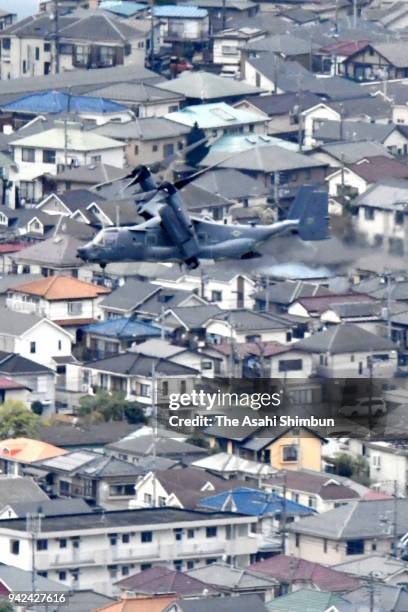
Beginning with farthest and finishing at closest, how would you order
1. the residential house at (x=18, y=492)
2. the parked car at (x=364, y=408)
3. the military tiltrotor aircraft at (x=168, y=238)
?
the residential house at (x=18, y=492) < the parked car at (x=364, y=408) < the military tiltrotor aircraft at (x=168, y=238)

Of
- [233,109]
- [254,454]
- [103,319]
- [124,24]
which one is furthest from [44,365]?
[124,24]

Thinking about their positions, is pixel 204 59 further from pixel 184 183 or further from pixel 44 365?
pixel 184 183

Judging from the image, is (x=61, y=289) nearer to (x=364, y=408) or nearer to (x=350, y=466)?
(x=350, y=466)

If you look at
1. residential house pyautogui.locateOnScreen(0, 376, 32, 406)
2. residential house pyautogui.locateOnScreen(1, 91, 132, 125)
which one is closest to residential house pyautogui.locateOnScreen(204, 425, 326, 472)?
residential house pyautogui.locateOnScreen(0, 376, 32, 406)

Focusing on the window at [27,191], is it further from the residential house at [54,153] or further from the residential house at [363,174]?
the residential house at [363,174]

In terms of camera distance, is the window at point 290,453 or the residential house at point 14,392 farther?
the residential house at point 14,392

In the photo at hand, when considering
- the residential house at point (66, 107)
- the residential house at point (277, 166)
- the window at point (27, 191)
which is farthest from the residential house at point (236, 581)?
the residential house at point (66, 107)

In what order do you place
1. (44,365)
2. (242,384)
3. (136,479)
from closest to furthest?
(136,479), (242,384), (44,365)
